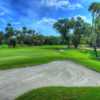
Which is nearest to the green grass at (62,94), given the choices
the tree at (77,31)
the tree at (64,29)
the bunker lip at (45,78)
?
the bunker lip at (45,78)

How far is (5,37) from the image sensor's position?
9394cm

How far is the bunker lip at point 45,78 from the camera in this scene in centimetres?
1460

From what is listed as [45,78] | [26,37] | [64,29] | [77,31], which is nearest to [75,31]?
[77,31]

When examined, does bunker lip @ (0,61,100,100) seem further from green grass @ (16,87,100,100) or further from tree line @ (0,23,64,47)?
tree line @ (0,23,64,47)

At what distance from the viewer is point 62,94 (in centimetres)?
1230

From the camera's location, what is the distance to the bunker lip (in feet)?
47.9

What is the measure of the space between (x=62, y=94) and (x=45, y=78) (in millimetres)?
5269

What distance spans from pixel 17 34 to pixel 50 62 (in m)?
72.4

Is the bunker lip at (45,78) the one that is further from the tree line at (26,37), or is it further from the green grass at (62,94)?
the tree line at (26,37)

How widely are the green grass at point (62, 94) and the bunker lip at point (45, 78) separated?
95 centimetres

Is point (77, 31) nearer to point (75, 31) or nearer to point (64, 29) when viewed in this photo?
point (75, 31)

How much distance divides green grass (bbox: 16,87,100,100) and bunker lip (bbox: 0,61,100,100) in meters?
0.95

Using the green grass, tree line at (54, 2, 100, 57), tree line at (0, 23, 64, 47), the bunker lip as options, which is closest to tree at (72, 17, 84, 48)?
tree line at (54, 2, 100, 57)

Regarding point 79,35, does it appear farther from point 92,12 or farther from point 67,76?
point 67,76
